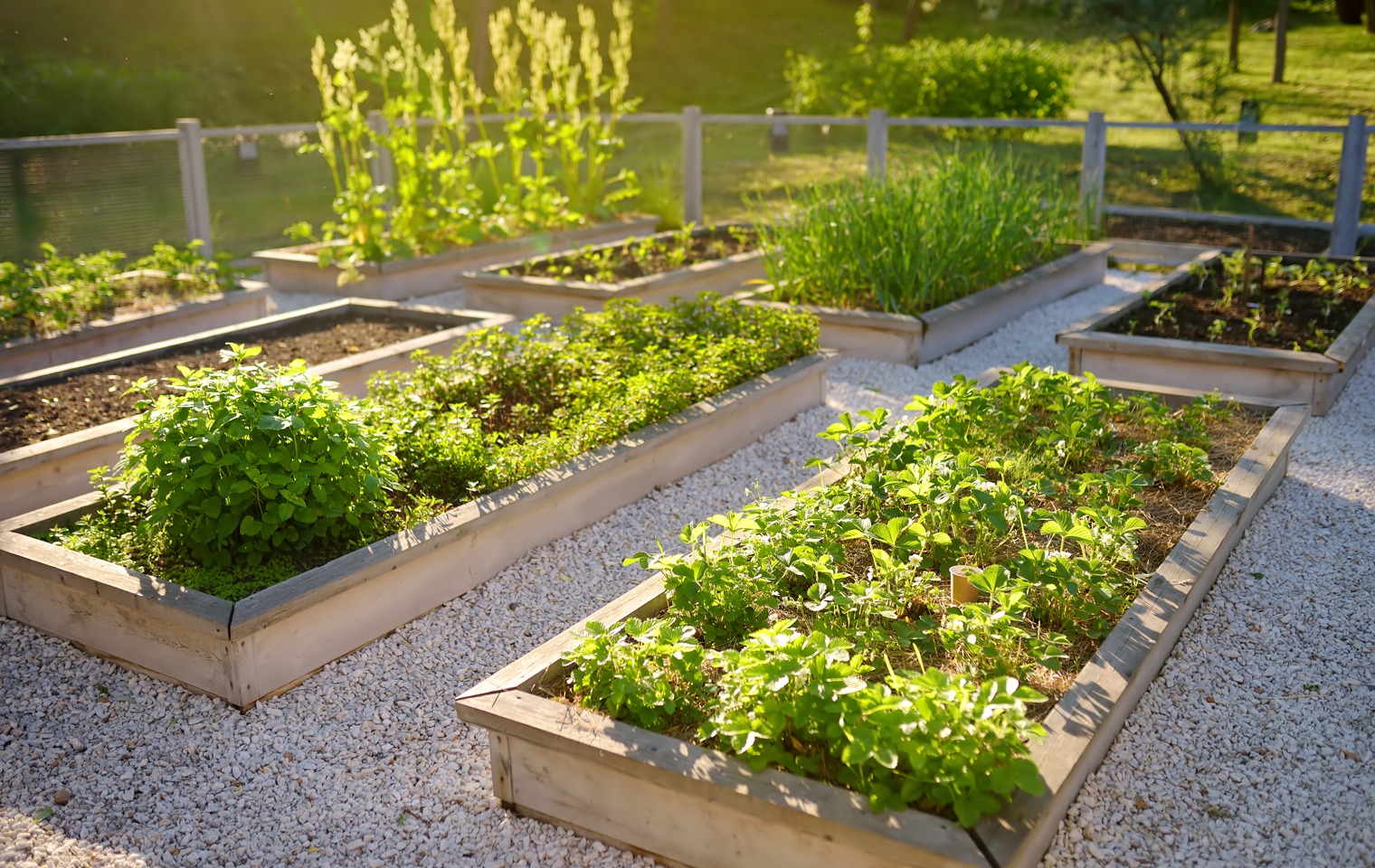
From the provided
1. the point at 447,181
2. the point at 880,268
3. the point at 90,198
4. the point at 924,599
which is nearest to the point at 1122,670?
the point at 924,599

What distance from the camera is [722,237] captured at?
927 centimetres

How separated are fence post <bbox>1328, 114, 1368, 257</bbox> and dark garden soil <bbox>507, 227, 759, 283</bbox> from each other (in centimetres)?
492

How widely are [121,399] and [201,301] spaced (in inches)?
82.6

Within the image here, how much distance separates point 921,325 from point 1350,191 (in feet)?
17.0

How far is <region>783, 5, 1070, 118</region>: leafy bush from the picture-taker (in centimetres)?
1580

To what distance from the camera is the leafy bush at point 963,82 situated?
622 inches

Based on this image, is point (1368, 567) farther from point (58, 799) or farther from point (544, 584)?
point (58, 799)

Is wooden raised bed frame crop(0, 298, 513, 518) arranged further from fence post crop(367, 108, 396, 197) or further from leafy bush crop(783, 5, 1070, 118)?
leafy bush crop(783, 5, 1070, 118)

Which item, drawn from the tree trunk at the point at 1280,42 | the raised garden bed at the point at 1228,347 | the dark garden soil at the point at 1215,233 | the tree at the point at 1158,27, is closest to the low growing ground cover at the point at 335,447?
the raised garden bed at the point at 1228,347

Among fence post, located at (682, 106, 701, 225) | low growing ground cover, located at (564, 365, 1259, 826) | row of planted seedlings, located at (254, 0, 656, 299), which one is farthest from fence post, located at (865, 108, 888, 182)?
low growing ground cover, located at (564, 365, 1259, 826)

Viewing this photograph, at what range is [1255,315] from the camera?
6.39 meters

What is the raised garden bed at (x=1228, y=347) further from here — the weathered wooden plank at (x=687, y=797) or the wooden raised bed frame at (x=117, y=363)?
the weathered wooden plank at (x=687, y=797)

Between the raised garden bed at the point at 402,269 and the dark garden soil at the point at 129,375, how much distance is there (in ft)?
4.93

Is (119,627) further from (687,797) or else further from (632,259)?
(632,259)
